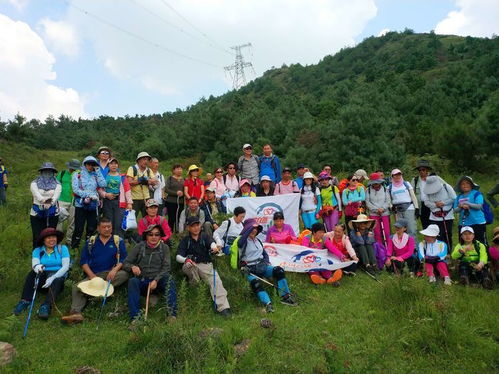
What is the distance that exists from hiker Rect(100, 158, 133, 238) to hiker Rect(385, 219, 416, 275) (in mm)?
5705

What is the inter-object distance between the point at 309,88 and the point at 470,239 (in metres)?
82.3

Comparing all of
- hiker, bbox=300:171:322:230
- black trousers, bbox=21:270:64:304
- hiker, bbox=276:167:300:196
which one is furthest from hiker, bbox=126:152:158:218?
hiker, bbox=300:171:322:230

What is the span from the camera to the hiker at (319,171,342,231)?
9211 mm

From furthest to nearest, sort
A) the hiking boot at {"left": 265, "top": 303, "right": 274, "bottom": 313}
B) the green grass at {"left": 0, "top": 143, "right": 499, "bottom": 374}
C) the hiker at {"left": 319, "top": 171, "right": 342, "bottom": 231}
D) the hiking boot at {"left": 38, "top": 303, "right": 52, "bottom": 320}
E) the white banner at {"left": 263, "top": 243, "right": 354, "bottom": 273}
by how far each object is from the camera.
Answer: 1. the hiker at {"left": 319, "top": 171, "right": 342, "bottom": 231}
2. the white banner at {"left": 263, "top": 243, "right": 354, "bottom": 273}
3. the hiking boot at {"left": 265, "top": 303, "right": 274, "bottom": 313}
4. the hiking boot at {"left": 38, "top": 303, "right": 52, "bottom": 320}
5. the green grass at {"left": 0, "top": 143, "right": 499, "bottom": 374}

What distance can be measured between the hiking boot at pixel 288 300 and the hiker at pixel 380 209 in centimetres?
319

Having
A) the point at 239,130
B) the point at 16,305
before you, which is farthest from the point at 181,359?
the point at 239,130

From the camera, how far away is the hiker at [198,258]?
631cm

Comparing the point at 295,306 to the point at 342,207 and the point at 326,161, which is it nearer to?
the point at 342,207

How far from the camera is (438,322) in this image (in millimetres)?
5055

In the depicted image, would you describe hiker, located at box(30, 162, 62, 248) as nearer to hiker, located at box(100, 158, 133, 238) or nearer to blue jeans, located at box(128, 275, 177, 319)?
hiker, located at box(100, 158, 133, 238)

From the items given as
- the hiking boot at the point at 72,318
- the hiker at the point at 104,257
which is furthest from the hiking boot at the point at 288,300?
the hiking boot at the point at 72,318

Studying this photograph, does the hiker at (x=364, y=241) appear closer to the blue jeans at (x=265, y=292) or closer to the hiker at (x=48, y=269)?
the blue jeans at (x=265, y=292)

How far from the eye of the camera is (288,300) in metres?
6.46

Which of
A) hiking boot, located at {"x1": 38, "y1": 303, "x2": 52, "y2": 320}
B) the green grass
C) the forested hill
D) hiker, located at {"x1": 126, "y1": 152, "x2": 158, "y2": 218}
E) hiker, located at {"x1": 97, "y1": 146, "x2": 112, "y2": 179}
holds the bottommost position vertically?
the green grass
